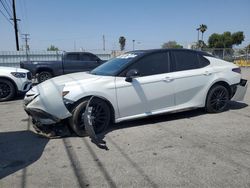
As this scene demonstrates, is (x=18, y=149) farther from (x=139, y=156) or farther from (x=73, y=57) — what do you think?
(x=73, y=57)

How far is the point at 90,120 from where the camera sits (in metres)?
5.03

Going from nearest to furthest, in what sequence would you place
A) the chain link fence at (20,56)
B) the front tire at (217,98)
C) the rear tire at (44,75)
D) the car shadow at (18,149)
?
the car shadow at (18,149)
the front tire at (217,98)
the rear tire at (44,75)
the chain link fence at (20,56)

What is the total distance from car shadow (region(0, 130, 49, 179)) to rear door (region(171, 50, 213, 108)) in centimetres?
303

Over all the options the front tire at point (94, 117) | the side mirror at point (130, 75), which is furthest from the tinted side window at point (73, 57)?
the front tire at point (94, 117)

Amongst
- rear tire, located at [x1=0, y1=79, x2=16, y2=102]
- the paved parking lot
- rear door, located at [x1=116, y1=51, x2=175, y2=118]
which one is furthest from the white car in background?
rear door, located at [x1=116, y1=51, x2=175, y2=118]

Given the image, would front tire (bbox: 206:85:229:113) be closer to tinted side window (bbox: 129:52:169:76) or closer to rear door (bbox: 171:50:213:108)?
rear door (bbox: 171:50:213:108)

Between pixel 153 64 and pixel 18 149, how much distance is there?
10.4 ft

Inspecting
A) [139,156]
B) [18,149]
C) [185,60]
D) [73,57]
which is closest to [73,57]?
[73,57]

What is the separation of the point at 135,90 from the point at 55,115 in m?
1.65

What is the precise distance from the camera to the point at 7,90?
9633mm

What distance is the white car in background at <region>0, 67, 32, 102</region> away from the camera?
9.47 m

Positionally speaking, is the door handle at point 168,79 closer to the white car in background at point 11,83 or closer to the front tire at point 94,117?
the front tire at point 94,117

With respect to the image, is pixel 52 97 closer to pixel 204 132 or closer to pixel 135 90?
pixel 135 90

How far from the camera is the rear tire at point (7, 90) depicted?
9.55 m
